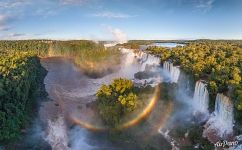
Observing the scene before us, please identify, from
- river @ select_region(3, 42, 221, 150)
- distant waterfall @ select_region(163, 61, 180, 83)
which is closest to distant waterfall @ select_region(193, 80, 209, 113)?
river @ select_region(3, 42, 221, 150)

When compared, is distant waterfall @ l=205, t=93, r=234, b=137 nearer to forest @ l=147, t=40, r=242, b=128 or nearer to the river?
forest @ l=147, t=40, r=242, b=128

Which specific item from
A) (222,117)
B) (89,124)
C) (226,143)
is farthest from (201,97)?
(89,124)

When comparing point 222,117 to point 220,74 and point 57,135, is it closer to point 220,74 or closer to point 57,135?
point 220,74

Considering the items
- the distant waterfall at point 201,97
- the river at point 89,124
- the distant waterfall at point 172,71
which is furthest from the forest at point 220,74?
the river at point 89,124

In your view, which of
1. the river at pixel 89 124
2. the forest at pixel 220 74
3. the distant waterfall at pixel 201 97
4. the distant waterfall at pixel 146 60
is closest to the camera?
the forest at pixel 220 74

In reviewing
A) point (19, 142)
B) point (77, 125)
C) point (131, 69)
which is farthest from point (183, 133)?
point (131, 69)

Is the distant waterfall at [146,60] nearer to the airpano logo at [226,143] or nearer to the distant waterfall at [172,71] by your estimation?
the distant waterfall at [172,71]
